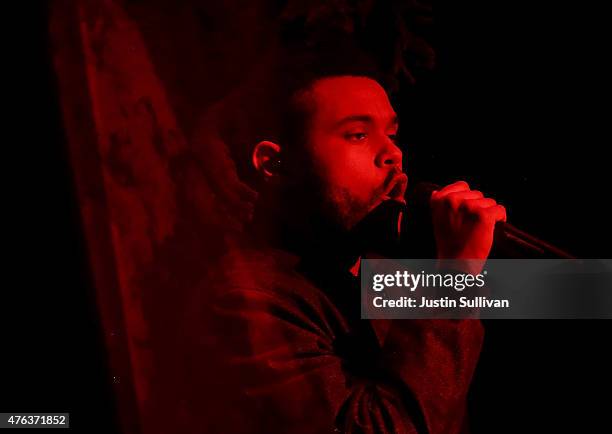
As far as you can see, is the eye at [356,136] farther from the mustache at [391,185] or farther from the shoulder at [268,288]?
the shoulder at [268,288]

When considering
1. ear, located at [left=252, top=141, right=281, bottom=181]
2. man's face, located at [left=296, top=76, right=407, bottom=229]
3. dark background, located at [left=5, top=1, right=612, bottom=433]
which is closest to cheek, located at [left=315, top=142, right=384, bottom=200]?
man's face, located at [left=296, top=76, right=407, bottom=229]

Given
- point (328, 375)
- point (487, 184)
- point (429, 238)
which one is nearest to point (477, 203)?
point (429, 238)

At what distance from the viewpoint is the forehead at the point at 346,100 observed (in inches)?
67.1

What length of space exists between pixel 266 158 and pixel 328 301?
0.34 metres

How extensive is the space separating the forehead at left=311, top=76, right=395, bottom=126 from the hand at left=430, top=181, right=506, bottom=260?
240mm

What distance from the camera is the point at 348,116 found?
1697 millimetres

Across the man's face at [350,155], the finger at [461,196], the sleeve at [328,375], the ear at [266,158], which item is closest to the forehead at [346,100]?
the man's face at [350,155]

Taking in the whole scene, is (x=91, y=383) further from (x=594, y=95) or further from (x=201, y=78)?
(x=594, y=95)

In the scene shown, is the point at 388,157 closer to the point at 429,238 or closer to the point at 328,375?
the point at 429,238

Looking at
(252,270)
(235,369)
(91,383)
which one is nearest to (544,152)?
(252,270)

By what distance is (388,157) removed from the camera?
168 centimetres

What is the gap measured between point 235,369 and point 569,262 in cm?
71

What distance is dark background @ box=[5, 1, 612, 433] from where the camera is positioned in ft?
5.41

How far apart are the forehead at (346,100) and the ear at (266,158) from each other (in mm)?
118
